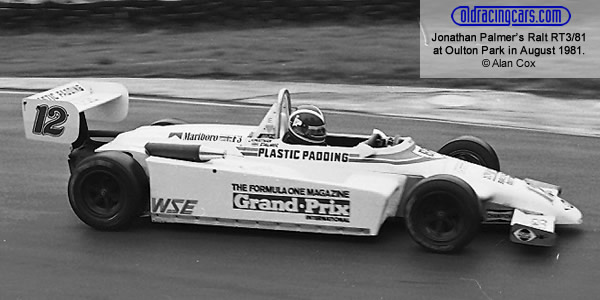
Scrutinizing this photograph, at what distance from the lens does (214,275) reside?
739cm

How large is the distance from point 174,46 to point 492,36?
20.0ft

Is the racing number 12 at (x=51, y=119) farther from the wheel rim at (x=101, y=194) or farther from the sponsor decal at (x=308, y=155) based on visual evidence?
the sponsor decal at (x=308, y=155)

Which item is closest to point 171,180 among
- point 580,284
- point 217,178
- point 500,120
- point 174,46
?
point 217,178

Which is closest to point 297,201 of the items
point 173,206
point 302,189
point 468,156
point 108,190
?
point 302,189

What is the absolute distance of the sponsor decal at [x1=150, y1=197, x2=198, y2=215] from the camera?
8172 millimetres

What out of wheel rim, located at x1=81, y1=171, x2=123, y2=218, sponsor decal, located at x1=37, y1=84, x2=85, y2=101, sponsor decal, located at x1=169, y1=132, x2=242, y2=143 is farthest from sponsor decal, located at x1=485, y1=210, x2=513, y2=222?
sponsor decal, located at x1=37, y1=84, x2=85, y2=101

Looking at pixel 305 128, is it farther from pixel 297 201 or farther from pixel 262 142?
pixel 297 201

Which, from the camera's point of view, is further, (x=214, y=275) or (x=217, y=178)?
(x=217, y=178)

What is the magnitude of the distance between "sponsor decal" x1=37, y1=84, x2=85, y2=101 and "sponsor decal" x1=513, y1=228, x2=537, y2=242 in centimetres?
424

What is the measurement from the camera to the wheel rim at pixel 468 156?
9109mm

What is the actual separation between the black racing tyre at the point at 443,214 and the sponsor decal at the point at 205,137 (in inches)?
67.2

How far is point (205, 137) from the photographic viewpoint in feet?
28.4

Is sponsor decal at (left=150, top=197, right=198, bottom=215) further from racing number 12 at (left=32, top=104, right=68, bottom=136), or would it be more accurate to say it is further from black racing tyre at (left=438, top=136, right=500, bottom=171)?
black racing tyre at (left=438, top=136, right=500, bottom=171)

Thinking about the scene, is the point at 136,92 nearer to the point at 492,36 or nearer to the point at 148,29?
the point at 148,29
